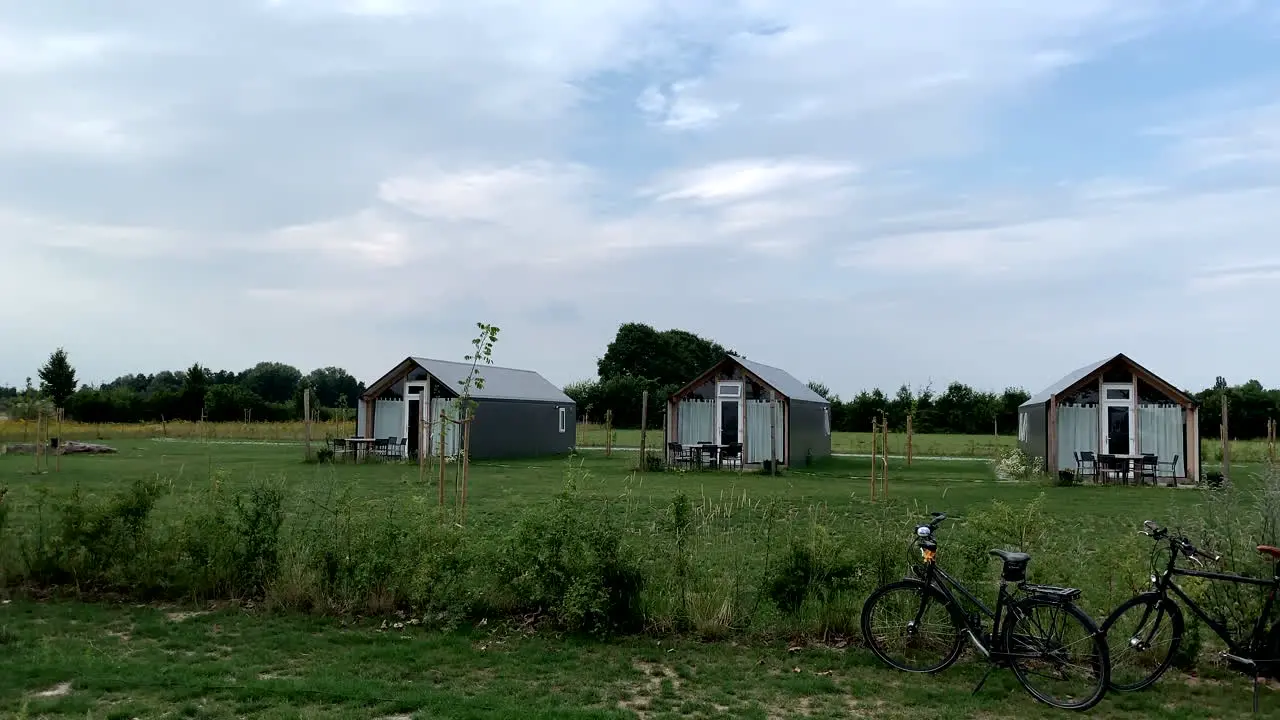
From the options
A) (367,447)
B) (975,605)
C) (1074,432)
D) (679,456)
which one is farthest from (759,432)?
(975,605)

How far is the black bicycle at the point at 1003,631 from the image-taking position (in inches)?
217

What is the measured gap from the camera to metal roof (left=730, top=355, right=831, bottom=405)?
27.4 m

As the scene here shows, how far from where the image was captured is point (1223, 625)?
5.74m

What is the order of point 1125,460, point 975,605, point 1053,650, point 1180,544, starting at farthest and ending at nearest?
1. point 1125,460
2. point 975,605
3. point 1053,650
4. point 1180,544

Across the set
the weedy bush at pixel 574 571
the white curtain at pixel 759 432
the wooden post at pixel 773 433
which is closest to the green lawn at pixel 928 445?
the white curtain at pixel 759 432

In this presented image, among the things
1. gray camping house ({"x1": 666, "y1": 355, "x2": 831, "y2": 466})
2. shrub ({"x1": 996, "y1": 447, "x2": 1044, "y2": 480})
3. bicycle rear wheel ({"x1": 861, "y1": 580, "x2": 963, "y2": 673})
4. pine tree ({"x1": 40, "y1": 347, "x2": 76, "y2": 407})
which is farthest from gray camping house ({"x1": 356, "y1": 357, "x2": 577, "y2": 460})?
pine tree ({"x1": 40, "y1": 347, "x2": 76, "y2": 407})

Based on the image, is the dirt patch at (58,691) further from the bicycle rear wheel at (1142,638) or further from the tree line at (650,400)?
the tree line at (650,400)

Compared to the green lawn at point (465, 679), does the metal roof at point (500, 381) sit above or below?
above

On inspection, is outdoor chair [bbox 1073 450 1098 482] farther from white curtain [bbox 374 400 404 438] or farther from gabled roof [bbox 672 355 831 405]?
white curtain [bbox 374 400 404 438]

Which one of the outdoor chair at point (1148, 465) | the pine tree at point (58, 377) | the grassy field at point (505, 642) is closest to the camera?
the grassy field at point (505, 642)

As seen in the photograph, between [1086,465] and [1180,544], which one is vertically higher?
[1180,544]

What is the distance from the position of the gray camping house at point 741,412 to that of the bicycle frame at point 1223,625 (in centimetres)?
2044

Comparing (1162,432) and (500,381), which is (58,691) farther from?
(500,381)

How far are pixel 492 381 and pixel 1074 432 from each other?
17109 mm
